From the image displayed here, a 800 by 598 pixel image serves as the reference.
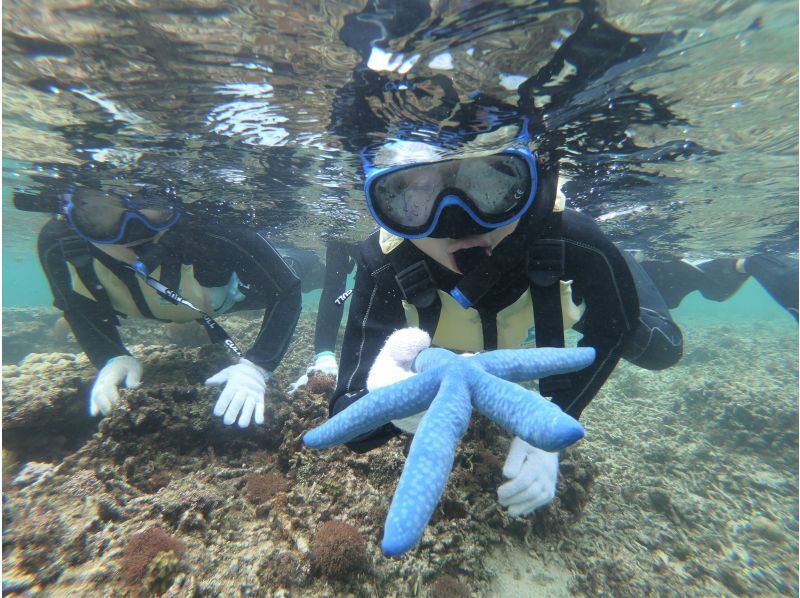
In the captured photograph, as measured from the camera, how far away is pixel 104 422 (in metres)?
3.67

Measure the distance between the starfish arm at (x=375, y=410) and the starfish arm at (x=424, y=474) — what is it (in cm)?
17

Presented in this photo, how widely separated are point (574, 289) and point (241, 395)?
13.1 ft

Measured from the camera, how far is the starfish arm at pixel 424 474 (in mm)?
1051

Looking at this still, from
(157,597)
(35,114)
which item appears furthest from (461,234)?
(35,114)

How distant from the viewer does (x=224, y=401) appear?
4184 mm

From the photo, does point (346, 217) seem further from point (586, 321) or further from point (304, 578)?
point (304, 578)

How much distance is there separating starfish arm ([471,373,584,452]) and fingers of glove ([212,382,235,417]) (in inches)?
140

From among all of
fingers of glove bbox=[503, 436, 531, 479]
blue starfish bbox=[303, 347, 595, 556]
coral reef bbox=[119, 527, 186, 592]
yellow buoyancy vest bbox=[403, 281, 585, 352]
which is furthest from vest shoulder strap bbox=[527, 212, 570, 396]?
coral reef bbox=[119, 527, 186, 592]

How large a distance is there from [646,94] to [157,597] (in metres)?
6.90

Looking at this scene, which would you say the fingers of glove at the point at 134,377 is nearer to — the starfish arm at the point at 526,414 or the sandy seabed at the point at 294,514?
the sandy seabed at the point at 294,514

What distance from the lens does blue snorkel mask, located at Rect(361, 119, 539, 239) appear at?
2.90 metres

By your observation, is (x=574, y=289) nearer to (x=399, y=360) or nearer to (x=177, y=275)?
(x=399, y=360)

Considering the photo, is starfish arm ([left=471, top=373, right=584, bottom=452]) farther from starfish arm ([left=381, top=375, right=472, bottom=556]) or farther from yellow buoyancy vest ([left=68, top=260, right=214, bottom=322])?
yellow buoyancy vest ([left=68, top=260, right=214, bottom=322])

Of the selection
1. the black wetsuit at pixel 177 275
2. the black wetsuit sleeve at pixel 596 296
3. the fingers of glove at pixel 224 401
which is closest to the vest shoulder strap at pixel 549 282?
the black wetsuit sleeve at pixel 596 296
